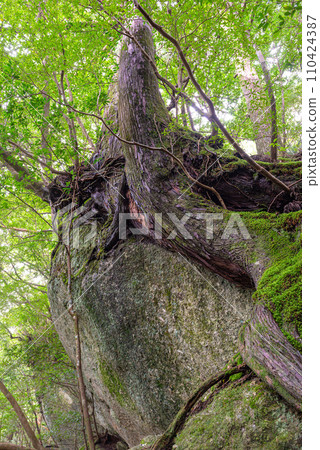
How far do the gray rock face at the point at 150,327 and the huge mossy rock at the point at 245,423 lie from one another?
1092 mm

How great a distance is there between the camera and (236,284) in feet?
8.93

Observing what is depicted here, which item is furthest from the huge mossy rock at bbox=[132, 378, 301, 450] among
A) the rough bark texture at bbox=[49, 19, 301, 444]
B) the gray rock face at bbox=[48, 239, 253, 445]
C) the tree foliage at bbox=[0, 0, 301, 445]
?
the tree foliage at bbox=[0, 0, 301, 445]

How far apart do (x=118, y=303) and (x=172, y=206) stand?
1523 millimetres

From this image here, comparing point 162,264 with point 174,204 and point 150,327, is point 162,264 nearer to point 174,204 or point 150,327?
point 150,327

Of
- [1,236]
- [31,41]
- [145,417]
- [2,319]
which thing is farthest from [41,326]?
[31,41]

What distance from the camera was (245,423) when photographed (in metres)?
1.48

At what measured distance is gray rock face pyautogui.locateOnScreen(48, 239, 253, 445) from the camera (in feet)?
9.37

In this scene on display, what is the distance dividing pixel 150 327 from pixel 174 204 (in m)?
1.51

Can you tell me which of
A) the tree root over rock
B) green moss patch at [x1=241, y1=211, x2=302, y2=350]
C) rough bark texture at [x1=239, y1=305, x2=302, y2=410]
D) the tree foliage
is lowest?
the tree root over rock

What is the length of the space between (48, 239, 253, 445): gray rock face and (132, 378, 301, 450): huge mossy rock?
1.09m

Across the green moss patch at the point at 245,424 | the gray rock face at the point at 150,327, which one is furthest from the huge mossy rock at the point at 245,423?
the gray rock face at the point at 150,327

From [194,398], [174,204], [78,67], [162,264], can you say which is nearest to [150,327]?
[162,264]

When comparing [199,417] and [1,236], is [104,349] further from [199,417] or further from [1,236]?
[1,236]

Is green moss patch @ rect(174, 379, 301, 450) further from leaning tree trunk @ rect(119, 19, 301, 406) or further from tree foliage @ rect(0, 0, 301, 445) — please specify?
tree foliage @ rect(0, 0, 301, 445)
